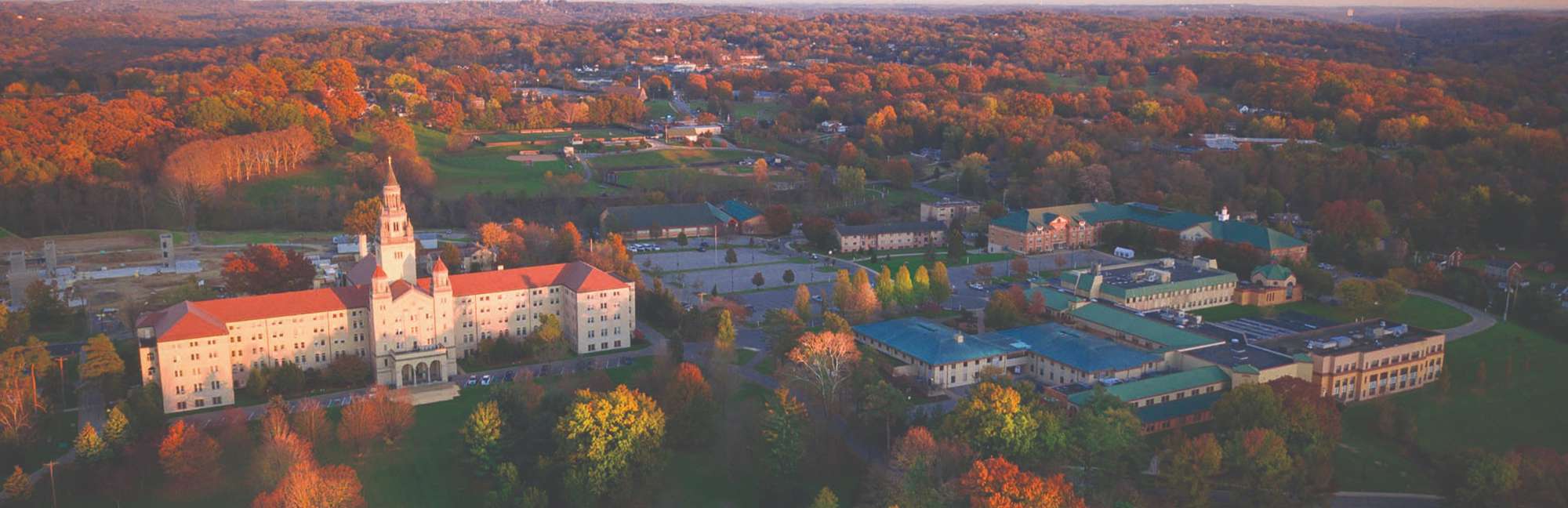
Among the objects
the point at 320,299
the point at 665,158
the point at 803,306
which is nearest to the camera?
the point at 320,299

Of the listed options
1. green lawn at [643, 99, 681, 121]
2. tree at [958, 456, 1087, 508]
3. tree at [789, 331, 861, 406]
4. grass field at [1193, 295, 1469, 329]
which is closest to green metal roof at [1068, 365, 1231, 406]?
tree at [789, 331, 861, 406]

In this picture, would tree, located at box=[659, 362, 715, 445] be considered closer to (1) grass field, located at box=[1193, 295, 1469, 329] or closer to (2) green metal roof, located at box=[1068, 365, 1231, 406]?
(2) green metal roof, located at box=[1068, 365, 1231, 406]

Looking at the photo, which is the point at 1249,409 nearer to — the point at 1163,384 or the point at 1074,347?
the point at 1163,384

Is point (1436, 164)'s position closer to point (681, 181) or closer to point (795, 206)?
point (795, 206)

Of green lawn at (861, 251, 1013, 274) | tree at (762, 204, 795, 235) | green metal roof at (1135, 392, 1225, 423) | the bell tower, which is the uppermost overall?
the bell tower

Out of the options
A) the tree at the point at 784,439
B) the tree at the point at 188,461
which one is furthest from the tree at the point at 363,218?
the tree at the point at 784,439

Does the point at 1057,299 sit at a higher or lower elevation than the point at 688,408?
lower

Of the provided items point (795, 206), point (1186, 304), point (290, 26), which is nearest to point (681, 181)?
point (795, 206)

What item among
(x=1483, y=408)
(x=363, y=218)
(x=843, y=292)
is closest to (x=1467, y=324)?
(x=1483, y=408)
